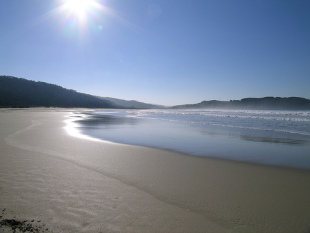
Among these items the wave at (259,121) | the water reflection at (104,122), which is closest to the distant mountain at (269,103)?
the wave at (259,121)

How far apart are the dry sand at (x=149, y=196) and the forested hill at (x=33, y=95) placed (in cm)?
8992

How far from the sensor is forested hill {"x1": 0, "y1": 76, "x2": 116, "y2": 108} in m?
89.8

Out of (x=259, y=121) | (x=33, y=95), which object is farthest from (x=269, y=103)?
(x=33, y=95)

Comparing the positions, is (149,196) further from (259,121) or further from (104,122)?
(259,121)

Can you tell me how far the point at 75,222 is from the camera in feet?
9.29

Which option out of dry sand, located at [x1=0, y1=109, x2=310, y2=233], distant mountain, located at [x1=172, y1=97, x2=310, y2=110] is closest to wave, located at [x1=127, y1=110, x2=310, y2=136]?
dry sand, located at [x1=0, y1=109, x2=310, y2=233]

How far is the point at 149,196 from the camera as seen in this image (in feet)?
12.3

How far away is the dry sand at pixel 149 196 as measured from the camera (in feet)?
9.38

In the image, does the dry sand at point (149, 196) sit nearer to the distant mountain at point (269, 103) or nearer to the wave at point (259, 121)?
the wave at point (259, 121)

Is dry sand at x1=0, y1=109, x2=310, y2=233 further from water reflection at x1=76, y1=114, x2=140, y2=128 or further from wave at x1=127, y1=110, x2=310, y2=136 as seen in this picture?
water reflection at x1=76, y1=114, x2=140, y2=128

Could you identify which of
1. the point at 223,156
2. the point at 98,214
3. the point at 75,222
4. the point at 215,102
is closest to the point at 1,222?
the point at 75,222

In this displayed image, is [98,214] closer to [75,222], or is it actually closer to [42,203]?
[75,222]

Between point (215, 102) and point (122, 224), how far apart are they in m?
168

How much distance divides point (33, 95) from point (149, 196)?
119m
